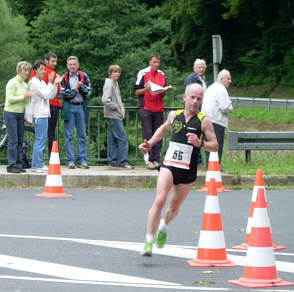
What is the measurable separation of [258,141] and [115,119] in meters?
3.20

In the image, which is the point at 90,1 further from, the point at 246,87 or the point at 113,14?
the point at 246,87

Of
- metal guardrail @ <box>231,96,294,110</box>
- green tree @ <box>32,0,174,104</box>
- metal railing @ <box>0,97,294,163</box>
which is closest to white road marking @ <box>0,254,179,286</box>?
metal railing @ <box>0,97,294,163</box>

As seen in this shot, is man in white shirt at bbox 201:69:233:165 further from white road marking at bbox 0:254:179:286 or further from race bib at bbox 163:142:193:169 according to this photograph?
white road marking at bbox 0:254:179:286

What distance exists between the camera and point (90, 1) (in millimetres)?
36812

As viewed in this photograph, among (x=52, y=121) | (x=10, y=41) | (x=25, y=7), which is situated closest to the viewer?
(x=52, y=121)

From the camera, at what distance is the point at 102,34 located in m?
35.2

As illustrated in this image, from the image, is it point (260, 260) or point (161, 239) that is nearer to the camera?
point (260, 260)

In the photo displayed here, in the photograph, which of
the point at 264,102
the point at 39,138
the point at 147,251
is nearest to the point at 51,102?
the point at 39,138

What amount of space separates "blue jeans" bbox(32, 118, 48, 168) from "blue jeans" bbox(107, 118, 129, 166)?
4.41ft

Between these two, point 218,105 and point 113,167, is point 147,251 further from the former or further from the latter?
point 113,167

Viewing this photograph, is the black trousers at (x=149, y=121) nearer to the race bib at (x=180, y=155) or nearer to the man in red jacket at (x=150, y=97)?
the man in red jacket at (x=150, y=97)

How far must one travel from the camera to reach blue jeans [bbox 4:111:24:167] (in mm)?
15570

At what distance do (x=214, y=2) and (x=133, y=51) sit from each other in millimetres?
32450

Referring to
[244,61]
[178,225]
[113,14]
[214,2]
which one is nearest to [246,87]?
[244,61]
